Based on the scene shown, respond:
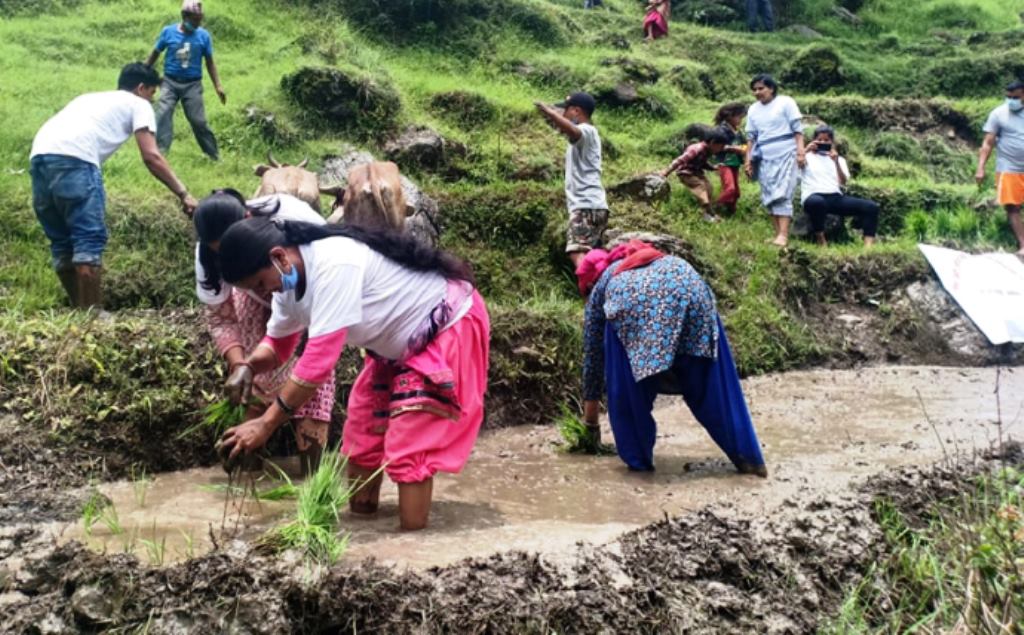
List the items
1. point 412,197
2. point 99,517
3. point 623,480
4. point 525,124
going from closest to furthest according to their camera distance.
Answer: point 99,517 → point 623,480 → point 412,197 → point 525,124

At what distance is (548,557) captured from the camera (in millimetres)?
3451

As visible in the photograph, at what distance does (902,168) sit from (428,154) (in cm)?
711

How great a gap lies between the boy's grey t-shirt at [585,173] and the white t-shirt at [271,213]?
3.79 m

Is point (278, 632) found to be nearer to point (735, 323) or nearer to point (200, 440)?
point (200, 440)

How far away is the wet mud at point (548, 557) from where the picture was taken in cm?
308

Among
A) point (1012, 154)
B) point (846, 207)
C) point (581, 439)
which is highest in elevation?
point (1012, 154)

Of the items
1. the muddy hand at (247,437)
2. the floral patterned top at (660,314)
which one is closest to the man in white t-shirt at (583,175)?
the floral patterned top at (660,314)

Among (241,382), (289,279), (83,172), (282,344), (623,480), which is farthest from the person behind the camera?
(83,172)

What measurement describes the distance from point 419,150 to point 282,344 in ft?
21.7

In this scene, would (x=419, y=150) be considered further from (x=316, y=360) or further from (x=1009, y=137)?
(x=316, y=360)

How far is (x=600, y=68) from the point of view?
594 inches

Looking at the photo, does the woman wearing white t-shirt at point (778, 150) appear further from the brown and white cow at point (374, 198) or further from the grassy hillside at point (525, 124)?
the brown and white cow at point (374, 198)

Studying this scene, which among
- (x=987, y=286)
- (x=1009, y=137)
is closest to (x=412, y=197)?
(x=987, y=286)

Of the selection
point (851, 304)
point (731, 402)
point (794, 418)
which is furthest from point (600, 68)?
point (731, 402)
